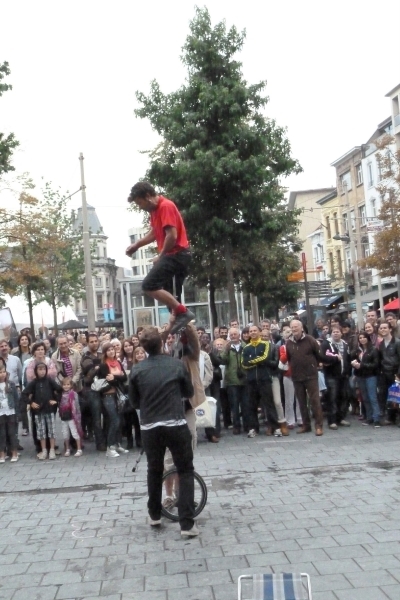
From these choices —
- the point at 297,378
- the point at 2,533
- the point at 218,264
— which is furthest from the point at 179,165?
the point at 2,533

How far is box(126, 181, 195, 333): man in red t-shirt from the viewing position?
25.2 feet

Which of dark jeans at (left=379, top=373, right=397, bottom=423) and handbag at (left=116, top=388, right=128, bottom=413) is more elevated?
handbag at (left=116, top=388, right=128, bottom=413)

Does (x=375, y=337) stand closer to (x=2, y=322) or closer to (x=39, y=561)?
(x=39, y=561)

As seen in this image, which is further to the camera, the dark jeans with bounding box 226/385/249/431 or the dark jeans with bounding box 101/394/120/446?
the dark jeans with bounding box 226/385/249/431

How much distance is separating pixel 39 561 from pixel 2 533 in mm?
1233

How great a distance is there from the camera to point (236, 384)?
14.9 metres

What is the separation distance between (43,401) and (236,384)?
3.43m

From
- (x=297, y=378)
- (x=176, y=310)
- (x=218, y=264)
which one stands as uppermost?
(x=218, y=264)

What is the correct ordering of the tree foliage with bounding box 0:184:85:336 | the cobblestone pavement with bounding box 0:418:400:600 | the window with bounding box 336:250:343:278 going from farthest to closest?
the window with bounding box 336:250:343:278, the tree foliage with bounding box 0:184:85:336, the cobblestone pavement with bounding box 0:418:400:600

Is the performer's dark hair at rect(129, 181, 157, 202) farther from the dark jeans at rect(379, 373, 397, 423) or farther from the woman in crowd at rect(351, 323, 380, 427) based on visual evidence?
the dark jeans at rect(379, 373, 397, 423)

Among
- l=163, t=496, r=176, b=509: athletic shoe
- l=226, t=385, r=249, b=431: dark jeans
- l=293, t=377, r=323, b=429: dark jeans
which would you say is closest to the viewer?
l=163, t=496, r=176, b=509: athletic shoe

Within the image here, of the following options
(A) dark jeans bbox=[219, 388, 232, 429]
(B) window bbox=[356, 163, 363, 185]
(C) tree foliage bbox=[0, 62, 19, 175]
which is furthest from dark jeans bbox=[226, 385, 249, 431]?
(B) window bbox=[356, 163, 363, 185]

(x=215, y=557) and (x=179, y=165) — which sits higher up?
(x=179, y=165)

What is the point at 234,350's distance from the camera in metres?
15.1
